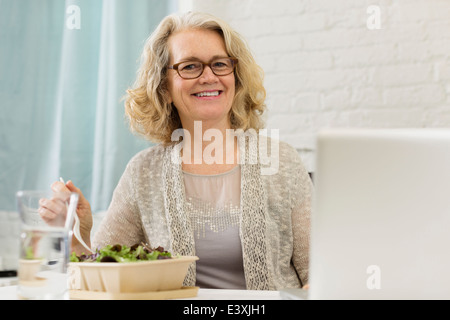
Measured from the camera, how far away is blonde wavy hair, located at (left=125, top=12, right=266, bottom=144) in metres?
1.62

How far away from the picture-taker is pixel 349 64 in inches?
85.8

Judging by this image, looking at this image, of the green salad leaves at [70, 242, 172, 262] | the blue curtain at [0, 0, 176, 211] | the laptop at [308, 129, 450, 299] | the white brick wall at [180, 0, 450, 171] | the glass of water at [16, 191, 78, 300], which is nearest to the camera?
the laptop at [308, 129, 450, 299]

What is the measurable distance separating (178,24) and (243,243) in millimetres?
671

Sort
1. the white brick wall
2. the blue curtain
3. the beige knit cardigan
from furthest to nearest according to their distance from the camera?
1. the white brick wall
2. the blue curtain
3. the beige knit cardigan

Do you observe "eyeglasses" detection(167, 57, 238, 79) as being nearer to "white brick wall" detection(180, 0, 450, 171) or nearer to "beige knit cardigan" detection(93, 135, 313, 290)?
"beige knit cardigan" detection(93, 135, 313, 290)

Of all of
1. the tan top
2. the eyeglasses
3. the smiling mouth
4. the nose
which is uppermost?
the eyeglasses

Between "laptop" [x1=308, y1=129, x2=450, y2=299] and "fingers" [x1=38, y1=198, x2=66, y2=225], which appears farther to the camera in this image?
"fingers" [x1=38, y1=198, x2=66, y2=225]

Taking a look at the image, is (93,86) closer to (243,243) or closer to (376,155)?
(243,243)

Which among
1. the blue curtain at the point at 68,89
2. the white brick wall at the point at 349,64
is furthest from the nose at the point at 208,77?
the white brick wall at the point at 349,64

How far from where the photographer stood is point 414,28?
2.12m

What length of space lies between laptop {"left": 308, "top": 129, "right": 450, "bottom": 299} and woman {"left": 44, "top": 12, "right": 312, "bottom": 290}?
2.36ft

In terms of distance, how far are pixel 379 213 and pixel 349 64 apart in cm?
159

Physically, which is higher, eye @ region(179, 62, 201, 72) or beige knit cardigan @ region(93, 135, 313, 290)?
eye @ region(179, 62, 201, 72)

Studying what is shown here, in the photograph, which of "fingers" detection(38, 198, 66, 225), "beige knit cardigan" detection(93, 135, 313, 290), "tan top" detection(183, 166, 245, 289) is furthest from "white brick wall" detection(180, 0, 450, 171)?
"fingers" detection(38, 198, 66, 225)
